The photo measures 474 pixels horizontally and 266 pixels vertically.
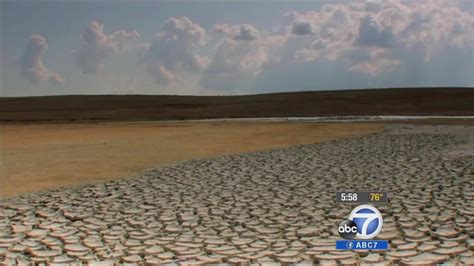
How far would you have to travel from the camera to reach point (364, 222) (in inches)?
142

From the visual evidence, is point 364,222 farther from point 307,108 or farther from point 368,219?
point 307,108

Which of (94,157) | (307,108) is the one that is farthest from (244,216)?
(307,108)

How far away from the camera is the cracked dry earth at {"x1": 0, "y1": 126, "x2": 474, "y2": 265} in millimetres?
4355

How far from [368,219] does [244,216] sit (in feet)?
7.40

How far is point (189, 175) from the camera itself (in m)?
8.58

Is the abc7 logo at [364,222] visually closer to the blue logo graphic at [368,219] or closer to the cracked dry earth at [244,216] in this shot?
→ the blue logo graphic at [368,219]

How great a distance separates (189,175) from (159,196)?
5.60 feet

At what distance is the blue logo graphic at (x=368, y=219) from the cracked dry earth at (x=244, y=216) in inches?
19.0

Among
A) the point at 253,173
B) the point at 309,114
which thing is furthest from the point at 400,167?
the point at 309,114

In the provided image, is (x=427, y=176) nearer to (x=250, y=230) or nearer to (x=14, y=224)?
(x=250, y=230)

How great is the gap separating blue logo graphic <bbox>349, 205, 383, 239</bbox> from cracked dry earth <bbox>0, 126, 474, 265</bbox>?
1.59 feet

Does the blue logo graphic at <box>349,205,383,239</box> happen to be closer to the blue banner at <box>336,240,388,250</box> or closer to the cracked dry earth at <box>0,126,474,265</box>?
the blue banner at <box>336,240,388,250</box>

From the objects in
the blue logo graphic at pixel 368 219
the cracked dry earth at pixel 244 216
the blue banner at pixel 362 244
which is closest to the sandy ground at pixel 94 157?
the cracked dry earth at pixel 244 216

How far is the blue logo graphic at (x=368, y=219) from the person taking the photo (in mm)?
3584
